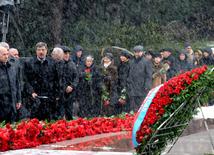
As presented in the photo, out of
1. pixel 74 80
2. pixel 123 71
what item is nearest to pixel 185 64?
pixel 123 71

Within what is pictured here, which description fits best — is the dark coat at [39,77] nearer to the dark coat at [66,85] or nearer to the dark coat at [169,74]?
the dark coat at [66,85]

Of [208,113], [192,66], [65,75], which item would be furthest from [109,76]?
[192,66]

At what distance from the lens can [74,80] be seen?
8617mm

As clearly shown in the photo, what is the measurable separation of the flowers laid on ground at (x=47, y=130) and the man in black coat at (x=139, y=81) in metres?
1.94

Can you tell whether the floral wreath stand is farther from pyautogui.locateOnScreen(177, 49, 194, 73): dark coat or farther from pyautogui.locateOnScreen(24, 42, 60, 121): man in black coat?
pyautogui.locateOnScreen(177, 49, 194, 73): dark coat

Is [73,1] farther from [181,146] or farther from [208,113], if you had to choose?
[181,146]

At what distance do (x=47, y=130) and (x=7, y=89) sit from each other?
1087 mm

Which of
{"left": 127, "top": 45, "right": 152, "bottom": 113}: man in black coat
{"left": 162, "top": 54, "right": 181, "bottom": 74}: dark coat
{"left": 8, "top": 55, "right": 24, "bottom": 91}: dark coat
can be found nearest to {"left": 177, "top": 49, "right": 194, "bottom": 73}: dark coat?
{"left": 162, "top": 54, "right": 181, "bottom": 74}: dark coat

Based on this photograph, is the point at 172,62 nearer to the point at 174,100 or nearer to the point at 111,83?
the point at 111,83

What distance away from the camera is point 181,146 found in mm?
5770

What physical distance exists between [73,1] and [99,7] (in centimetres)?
133

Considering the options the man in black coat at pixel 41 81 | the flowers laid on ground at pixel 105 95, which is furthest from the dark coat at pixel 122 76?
the man in black coat at pixel 41 81

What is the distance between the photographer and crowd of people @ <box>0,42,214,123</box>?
7.04m

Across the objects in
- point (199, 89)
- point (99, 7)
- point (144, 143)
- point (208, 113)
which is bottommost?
point (208, 113)
